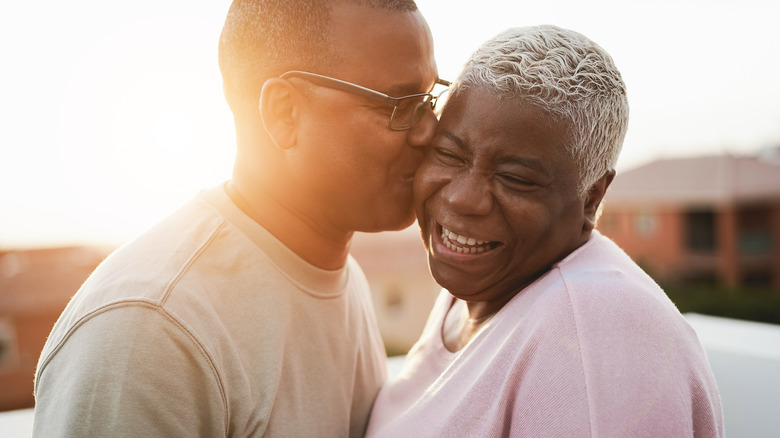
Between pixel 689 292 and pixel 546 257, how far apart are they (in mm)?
33286

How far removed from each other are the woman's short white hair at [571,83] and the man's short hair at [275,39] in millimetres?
604

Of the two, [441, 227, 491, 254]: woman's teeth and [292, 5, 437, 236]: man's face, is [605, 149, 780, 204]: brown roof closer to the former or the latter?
[292, 5, 437, 236]: man's face

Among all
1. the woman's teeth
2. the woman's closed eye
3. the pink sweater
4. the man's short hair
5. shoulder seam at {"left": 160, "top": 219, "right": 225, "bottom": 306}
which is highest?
the man's short hair

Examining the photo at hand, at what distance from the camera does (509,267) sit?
6.86 ft

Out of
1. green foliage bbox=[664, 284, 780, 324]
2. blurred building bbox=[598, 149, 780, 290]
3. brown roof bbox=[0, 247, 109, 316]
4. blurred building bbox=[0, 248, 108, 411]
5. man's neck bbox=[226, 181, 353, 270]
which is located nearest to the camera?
man's neck bbox=[226, 181, 353, 270]

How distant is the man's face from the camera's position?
233cm

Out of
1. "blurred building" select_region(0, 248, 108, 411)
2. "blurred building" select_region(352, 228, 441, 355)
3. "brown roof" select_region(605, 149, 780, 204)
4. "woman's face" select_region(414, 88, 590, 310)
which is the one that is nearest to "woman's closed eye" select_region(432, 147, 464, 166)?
"woman's face" select_region(414, 88, 590, 310)

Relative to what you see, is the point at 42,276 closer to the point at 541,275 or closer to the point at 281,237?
the point at 281,237

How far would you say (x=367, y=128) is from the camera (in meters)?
2.39

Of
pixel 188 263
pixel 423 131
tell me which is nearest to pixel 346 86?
pixel 423 131

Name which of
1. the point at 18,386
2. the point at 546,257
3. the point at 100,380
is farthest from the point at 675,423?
the point at 18,386

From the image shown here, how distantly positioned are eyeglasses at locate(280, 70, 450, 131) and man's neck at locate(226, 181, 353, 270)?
0.47 meters

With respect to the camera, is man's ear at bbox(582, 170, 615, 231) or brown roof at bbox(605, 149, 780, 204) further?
brown roof at bbox(605, 149, 780, 204)

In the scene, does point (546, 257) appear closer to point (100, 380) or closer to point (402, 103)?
point (402, 103)
